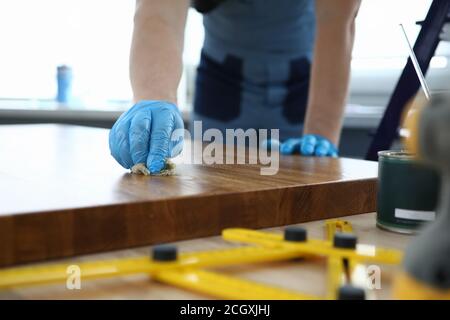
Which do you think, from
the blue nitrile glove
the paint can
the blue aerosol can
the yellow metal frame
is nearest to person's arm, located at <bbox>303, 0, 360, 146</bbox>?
the blue nitrile glove

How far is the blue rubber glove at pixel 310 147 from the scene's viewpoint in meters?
1.14

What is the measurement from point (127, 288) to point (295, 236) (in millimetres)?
148

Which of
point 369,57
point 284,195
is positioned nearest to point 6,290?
point 284,195

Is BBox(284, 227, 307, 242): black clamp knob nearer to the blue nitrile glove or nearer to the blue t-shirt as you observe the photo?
the blue nitrile glove

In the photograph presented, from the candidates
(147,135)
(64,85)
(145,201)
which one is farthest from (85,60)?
(145,201)

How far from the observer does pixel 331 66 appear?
1.26m

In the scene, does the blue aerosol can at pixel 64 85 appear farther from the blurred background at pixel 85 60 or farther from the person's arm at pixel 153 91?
the person's arm at pixel 153 91

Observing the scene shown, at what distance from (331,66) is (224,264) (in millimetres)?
875

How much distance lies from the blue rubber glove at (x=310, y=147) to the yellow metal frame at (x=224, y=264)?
664 millimetres

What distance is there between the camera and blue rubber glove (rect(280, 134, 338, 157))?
1141 millimetres

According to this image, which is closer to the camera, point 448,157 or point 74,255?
point 448,157

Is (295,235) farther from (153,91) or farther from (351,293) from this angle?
(153,91)

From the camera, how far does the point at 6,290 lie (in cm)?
41
